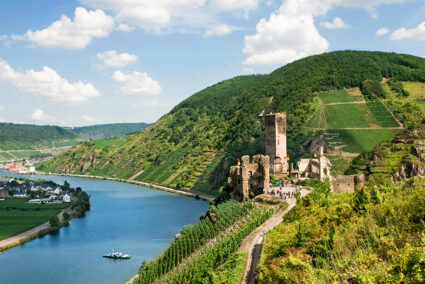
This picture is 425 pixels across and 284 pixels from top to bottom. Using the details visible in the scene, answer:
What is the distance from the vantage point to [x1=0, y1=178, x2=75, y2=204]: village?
11425cm

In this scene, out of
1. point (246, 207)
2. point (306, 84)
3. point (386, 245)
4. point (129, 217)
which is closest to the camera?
point (386, 245)

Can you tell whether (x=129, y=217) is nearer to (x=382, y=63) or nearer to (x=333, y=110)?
(x=333, y=110)

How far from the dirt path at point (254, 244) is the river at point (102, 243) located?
27.3m

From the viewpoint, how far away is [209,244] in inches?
1393

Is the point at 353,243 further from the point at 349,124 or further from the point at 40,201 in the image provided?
the point at 40,201

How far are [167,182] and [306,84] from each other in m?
56.6

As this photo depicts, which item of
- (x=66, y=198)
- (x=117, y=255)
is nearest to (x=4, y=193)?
(x=66, y=198)

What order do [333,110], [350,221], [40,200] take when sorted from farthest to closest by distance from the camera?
[40,200]
[333,110]
[350,221]

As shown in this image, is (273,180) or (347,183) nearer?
(347,183)

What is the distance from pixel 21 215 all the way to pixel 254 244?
82.3 meters

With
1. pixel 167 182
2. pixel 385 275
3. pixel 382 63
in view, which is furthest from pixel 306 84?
pixel 385 275

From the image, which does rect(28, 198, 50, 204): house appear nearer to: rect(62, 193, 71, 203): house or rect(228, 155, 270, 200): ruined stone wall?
rect(62, 193, 71, 203): house

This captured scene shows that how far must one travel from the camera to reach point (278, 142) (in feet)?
147

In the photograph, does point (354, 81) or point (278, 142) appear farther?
point (354, 81)
